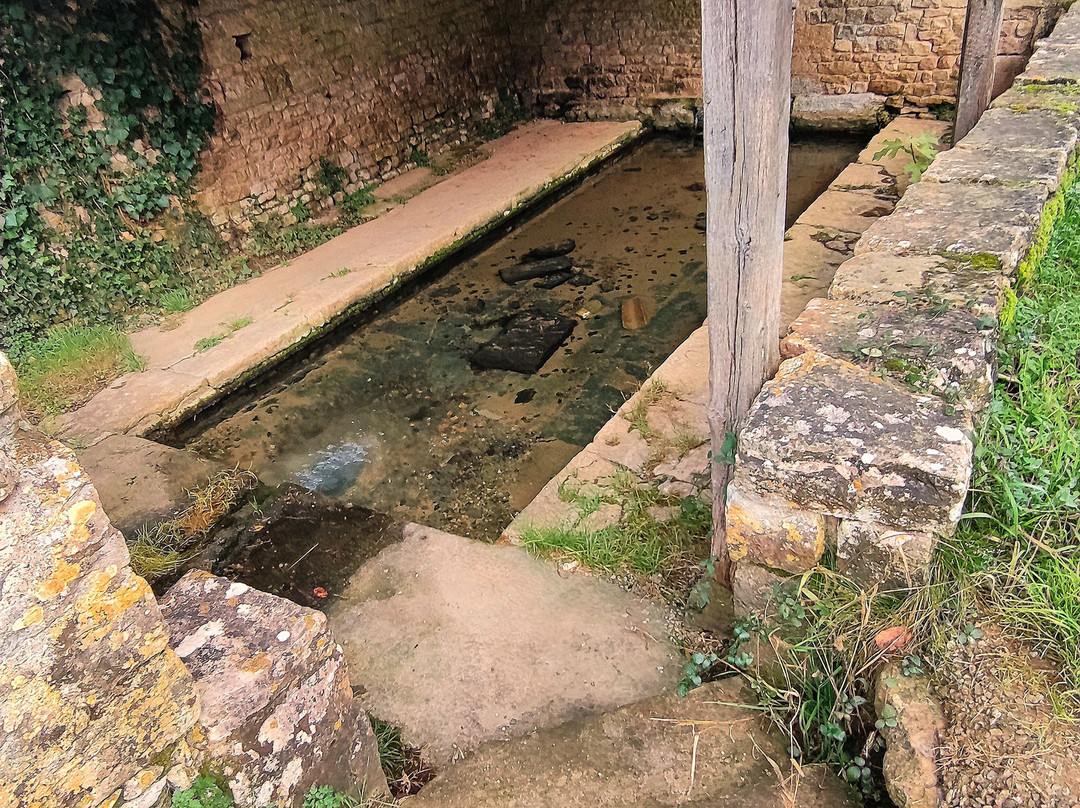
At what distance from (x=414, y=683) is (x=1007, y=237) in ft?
9.30

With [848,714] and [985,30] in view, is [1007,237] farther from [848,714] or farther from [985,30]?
[985,30]

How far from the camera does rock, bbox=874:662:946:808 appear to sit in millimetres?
1766

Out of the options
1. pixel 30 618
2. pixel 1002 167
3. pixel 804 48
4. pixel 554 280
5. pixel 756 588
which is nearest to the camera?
pixel 30 618

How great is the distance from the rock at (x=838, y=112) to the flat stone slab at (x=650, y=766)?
766 centimetres

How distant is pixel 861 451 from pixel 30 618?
6.36ft

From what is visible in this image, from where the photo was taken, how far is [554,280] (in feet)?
20.5

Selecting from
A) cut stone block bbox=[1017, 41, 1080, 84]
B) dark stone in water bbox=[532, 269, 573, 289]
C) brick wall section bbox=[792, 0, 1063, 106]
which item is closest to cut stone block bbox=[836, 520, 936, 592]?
cut stone block bbox=[1017, 41, 1080, 84]

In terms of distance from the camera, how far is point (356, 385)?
17.1ft

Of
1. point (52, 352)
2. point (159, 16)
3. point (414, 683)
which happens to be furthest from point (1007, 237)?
point (159, 16)

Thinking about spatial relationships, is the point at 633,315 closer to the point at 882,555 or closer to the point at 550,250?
the point at 550,250

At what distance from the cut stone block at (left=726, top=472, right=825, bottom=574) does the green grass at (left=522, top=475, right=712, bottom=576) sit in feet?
2.07

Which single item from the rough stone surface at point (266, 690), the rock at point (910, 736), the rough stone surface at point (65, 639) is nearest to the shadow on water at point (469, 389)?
the rough stone surface at point (266, 690)

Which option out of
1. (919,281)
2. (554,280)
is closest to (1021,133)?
(919,281)

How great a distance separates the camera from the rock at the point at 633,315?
551cm
